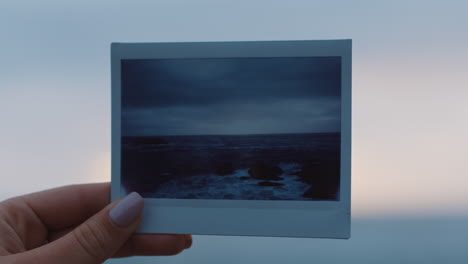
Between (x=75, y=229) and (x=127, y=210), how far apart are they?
10cm

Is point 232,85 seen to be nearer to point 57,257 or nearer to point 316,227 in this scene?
point 316,227

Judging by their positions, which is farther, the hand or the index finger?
the index finger

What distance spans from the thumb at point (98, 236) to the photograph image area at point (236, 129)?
5 centimetres

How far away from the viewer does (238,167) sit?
743 millimetres

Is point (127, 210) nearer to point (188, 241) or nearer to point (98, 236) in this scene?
point (98, 236)

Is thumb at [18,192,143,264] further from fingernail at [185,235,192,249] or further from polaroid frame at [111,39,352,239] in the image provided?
fingernail at [185,235,192,249]

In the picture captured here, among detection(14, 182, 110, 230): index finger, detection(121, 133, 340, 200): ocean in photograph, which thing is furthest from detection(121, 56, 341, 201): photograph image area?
detection(14, 182, 110, 230): index finger

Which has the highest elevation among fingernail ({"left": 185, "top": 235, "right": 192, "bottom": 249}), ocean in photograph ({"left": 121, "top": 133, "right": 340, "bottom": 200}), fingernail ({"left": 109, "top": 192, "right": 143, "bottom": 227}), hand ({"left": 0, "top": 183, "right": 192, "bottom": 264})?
ocean in photograph ({"left": 121, "top": 133, "right": 340, "bottom": 200})

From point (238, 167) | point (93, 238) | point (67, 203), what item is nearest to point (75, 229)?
point (93, 238)

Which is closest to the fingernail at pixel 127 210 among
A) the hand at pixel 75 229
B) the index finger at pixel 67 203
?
the hand at pixel 75 229

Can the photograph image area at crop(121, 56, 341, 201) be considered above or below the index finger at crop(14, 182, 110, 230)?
above

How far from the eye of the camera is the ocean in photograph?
0.73m

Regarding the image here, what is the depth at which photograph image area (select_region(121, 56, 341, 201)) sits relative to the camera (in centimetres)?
73

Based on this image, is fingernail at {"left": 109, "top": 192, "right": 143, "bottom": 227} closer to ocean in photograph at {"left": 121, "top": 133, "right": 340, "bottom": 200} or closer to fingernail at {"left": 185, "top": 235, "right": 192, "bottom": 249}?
ocean in photograph at {"left": 121, "top": 133, "right": 340, "bottom": 200}
